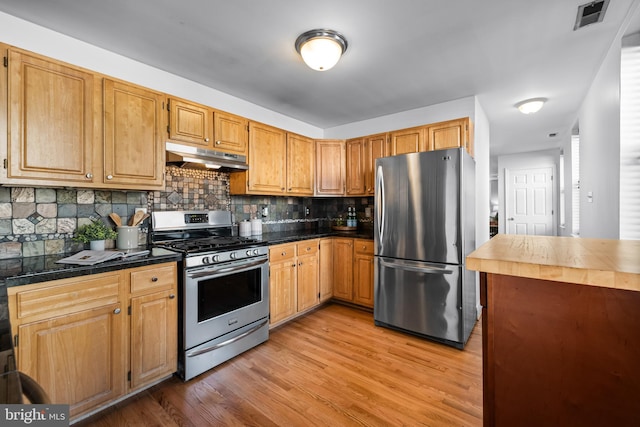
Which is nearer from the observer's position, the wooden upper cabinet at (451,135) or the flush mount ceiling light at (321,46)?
the flush mount ceiling light at (321,46)

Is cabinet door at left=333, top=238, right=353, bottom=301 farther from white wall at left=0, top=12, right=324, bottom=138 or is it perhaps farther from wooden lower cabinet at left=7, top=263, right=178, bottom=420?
wooden lower cabinet at left=7, top=263, right=178, bottom=420

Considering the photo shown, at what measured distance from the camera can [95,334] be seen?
65.0 inches

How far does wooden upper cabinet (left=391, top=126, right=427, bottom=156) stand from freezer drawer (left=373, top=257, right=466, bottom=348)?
Answer: 1299mm

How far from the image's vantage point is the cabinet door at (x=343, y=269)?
3.44 m

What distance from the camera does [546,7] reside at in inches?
67.8

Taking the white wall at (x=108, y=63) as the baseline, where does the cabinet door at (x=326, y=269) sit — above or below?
below

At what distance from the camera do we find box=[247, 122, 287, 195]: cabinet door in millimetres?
2957

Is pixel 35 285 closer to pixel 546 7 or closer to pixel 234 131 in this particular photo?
pixel 234 131

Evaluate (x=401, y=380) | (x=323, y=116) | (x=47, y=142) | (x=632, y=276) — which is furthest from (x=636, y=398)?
(x=323, y=116)

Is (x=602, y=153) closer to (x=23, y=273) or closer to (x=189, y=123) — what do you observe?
(x=189, y=123)

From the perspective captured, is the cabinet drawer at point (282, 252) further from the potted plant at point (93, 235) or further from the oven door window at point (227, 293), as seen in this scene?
the potted plant at point (93, 235)

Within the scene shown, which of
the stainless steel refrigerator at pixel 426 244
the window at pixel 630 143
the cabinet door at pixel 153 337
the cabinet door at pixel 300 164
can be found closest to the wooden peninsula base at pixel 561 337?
the window at pixel 630 143

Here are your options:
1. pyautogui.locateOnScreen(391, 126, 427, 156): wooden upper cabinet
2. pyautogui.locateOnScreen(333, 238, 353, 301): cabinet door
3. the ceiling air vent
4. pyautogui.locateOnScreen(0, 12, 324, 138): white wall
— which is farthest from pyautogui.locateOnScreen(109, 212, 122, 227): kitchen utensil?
the ceiling air vent

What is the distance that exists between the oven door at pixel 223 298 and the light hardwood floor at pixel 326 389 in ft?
1.03
